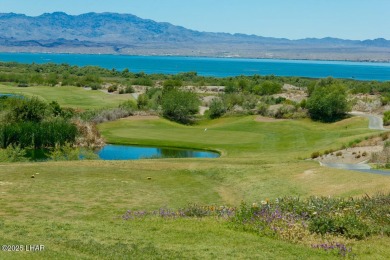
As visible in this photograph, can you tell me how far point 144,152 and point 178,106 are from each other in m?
26.2

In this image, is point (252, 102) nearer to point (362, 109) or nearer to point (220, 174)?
point (362, 109)

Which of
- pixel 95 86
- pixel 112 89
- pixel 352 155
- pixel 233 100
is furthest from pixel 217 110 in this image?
pixel 95 86

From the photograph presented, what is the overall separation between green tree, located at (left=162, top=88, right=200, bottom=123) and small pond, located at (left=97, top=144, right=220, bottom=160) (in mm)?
22376

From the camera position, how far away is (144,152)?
5534 centimetres

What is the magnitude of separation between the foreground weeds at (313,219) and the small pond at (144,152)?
112 ft

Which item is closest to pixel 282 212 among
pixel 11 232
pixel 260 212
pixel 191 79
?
pixel 260 212

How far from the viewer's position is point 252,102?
88812mm

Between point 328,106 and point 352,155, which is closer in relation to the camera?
point 352,155

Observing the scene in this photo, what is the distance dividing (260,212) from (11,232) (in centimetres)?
728

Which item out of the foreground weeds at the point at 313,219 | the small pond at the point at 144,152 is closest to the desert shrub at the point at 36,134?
the small pond at the point at 144,152

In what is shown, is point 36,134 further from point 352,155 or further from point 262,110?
point 262,110

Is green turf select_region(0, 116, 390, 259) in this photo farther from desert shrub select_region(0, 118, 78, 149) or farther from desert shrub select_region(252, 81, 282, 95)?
desert shrub select_region(252, 81, 282, 95)

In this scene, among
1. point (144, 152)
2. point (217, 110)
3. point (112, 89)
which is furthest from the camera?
point (112, 89)

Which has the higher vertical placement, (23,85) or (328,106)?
(328,106)
